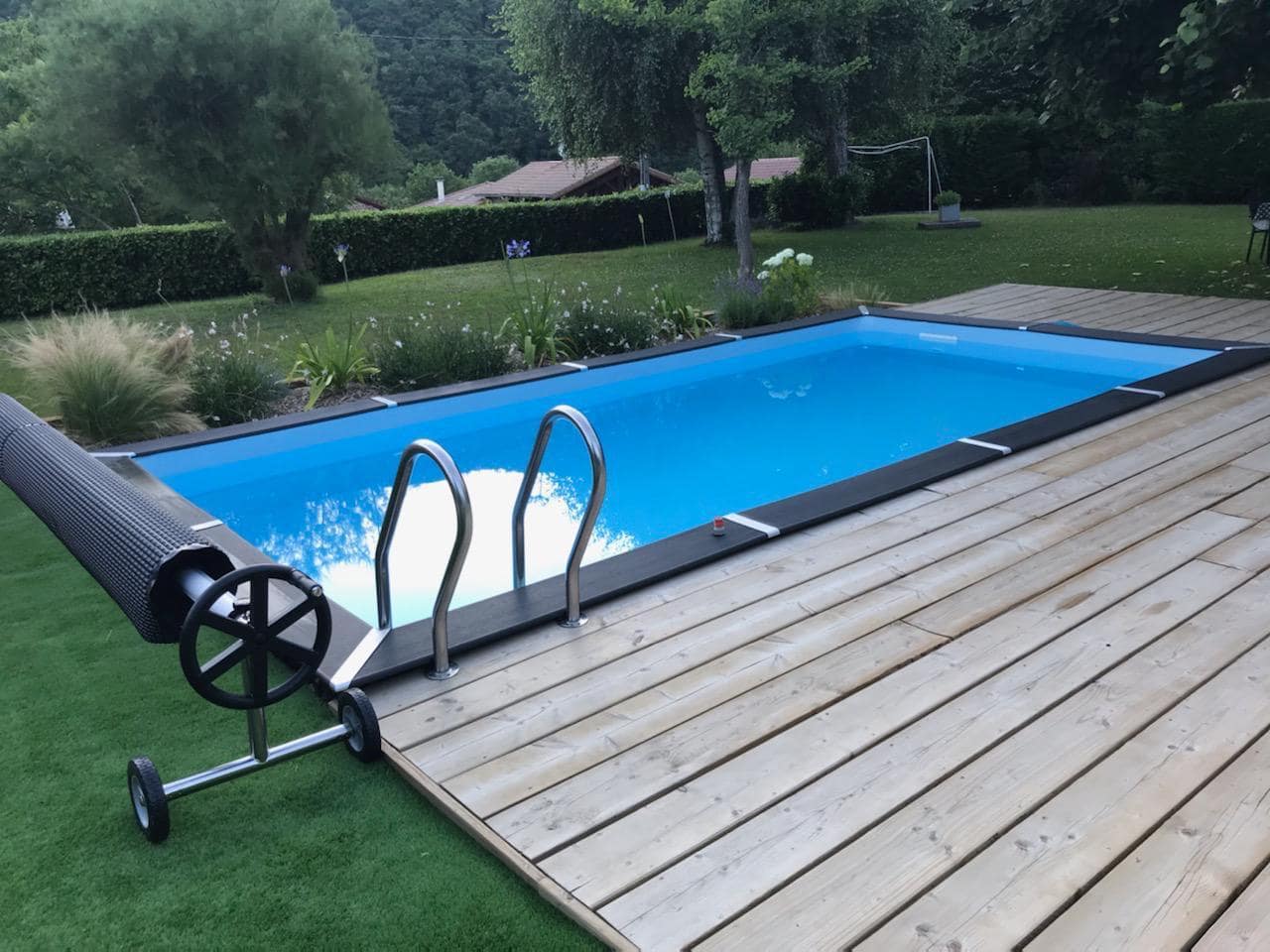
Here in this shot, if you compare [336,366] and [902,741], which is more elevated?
[336,366]

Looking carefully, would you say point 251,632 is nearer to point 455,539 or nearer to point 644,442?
point 455,539

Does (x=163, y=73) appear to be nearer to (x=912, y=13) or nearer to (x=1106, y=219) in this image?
(x=912, y=13)

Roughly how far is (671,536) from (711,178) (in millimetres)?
12258

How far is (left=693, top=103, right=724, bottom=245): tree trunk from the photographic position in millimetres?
14180

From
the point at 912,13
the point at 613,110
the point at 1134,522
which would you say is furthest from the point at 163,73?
the point at 1134,522

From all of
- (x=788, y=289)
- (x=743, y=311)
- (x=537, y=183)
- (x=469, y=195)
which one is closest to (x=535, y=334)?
(x=743, y=311)

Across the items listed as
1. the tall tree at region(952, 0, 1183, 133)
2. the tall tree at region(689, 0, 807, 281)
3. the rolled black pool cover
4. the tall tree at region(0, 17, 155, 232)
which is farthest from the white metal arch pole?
the rolled black pool cover

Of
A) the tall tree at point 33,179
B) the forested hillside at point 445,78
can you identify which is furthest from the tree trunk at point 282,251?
the tall tree at point 33,179

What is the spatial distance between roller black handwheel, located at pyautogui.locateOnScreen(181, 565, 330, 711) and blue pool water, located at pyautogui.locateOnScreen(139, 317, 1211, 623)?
1813mm

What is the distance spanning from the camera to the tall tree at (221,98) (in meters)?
9.77

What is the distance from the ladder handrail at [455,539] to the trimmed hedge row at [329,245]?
10.4 m

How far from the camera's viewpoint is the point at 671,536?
3635 millimetres

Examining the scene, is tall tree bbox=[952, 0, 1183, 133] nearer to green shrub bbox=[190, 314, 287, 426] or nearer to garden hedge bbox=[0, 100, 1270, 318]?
Answer: garden hedge bbox=[0, 100, 1270, 318]

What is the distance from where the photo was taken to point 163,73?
9828mm
